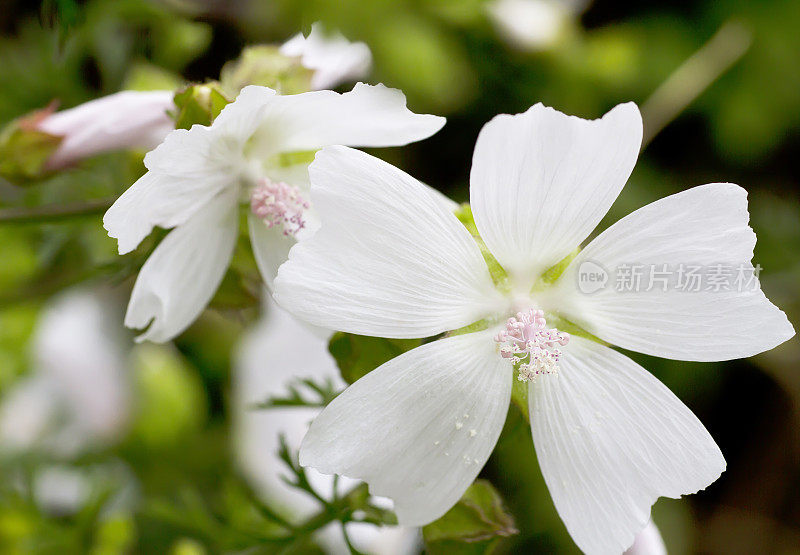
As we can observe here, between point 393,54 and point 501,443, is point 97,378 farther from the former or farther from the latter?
point 501,443

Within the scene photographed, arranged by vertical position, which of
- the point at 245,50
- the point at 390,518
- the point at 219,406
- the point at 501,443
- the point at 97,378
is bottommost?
the point at 219,406

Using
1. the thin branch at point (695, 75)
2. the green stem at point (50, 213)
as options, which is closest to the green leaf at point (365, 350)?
the green stem at point (50, 213)

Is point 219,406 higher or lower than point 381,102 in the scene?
lower

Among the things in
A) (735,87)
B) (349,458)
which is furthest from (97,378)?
(735,87)

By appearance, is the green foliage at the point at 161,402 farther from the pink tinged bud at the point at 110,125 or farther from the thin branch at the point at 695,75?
the thin branch at the point at 695,75

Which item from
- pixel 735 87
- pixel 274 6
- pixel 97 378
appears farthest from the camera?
pixel 735 87

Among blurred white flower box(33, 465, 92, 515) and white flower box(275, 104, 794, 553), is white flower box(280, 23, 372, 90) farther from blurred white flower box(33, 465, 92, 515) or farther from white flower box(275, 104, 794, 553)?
blurred white flower box(33, 465, 92, 515)
